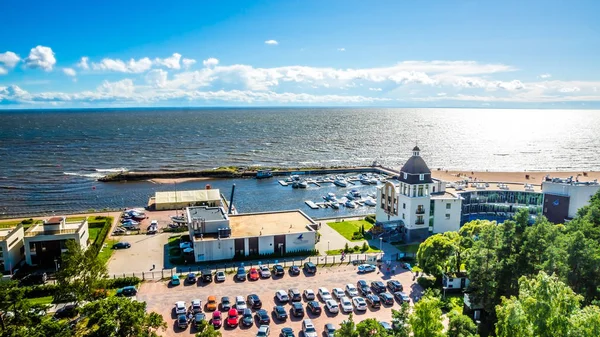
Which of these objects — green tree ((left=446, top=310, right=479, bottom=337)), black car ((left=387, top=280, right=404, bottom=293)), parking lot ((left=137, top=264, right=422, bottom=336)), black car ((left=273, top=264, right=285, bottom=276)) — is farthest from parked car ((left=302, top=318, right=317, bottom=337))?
black car ((left=273, top=264, right=285, bottom=276))

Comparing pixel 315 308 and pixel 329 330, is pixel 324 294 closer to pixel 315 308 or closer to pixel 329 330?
pixel 315 308

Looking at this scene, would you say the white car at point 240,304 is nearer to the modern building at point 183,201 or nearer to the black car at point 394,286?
the black car at point 394,286

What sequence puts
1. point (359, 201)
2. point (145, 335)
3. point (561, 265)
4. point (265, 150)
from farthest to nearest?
point (265, 150)
point (359, 201)
point (561, 265)
point (145, 335)

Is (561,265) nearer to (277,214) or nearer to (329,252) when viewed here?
(329,252)

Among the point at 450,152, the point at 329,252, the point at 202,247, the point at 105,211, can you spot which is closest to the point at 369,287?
the point at 329,252

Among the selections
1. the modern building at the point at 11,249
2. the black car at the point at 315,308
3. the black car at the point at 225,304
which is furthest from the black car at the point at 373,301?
the modern building at the point at 11,249

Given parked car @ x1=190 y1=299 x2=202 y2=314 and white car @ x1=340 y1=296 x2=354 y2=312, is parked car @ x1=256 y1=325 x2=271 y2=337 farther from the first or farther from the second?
white car @ x1=340 y1=296 x2=354 y2=312
